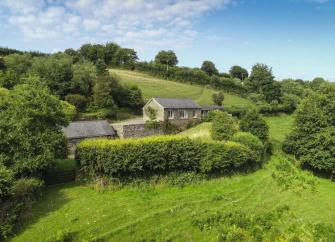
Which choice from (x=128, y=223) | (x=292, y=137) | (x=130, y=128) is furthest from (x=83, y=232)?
(x=292, y=137)

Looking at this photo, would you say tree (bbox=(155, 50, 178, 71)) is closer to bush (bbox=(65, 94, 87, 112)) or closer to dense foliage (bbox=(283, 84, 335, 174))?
bush (bbox=(65, 94, 87, 112))

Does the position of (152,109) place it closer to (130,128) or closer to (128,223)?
(130,128)

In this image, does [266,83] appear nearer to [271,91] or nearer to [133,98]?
[271,91]

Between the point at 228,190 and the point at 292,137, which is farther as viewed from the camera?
the point at 292,137

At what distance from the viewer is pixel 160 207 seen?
23.2 meters

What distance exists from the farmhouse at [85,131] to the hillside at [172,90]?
34408 millimetres

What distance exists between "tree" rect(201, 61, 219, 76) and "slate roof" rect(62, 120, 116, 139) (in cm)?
9191

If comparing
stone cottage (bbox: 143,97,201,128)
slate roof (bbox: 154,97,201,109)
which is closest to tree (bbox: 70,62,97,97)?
stone cottage (bbox: 143,97,201,128)

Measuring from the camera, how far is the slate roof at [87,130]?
1521 inches

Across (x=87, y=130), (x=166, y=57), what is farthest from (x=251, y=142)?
(x=166, y=57)

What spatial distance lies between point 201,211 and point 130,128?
23672 millimetres

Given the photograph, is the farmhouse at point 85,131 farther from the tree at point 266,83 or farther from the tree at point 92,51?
the tree at point 92,51

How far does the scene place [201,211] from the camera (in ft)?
75.3

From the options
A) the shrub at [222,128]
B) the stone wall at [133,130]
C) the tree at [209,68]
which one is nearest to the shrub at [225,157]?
the shrub at [222,128]
